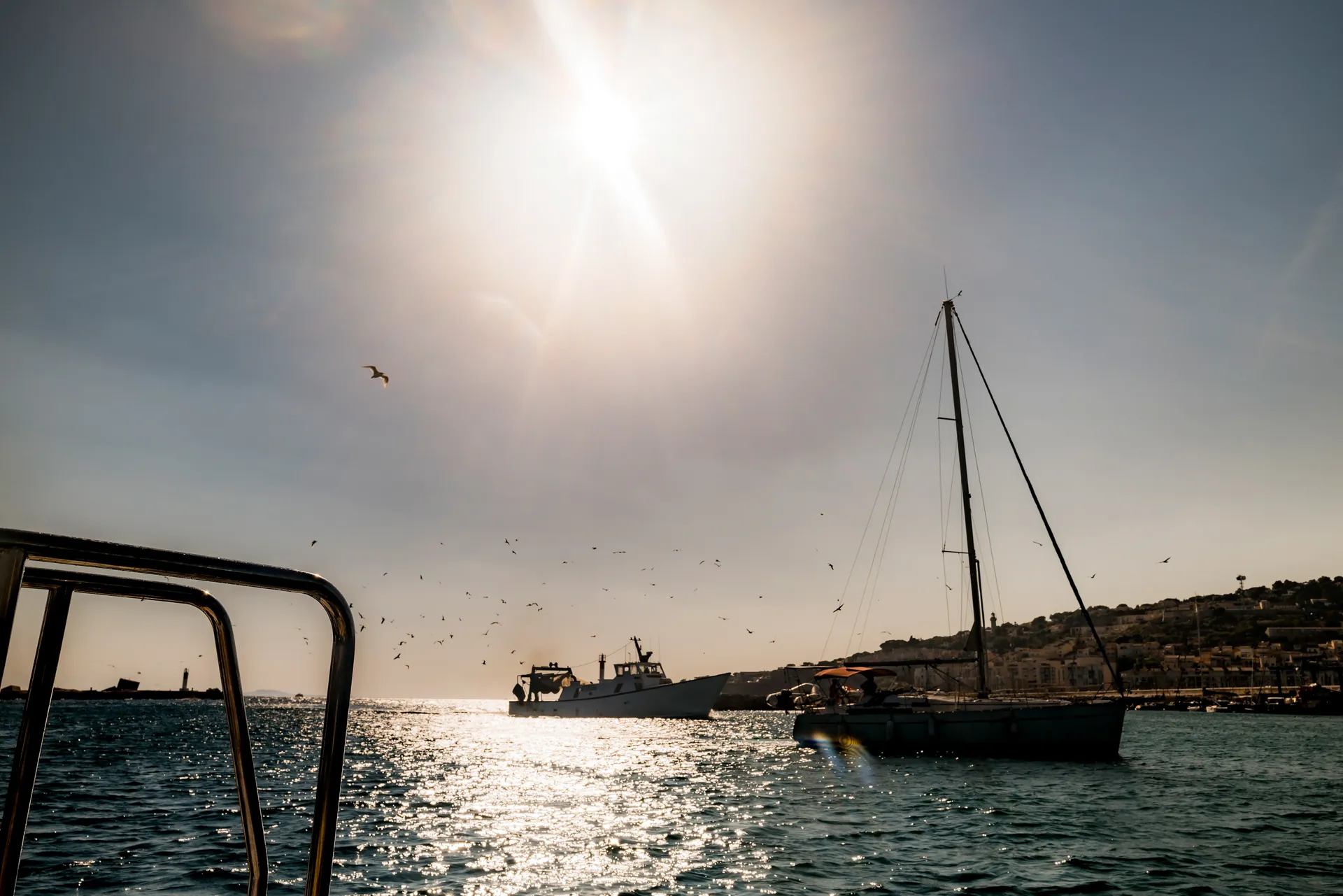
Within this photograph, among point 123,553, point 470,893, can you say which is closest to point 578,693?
point 470,893

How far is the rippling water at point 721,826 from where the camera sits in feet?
42.1

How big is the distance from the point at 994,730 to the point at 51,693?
110 feet

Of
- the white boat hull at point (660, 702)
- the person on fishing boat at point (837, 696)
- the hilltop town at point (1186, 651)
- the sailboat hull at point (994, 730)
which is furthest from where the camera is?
the hilltop town at point (1186, 651)

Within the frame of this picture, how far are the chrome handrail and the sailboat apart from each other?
29492 millimetres

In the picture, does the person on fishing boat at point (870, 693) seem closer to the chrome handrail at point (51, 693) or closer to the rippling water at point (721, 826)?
the rippling water at point (721, 826)

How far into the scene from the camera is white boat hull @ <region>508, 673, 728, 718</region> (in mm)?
82188

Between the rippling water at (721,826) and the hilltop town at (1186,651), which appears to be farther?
the hilltop town at (1186,651)

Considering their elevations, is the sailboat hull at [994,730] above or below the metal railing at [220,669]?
below

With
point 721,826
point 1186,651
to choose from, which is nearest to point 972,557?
point 721,826

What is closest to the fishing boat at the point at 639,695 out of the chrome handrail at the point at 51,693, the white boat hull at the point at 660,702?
the white boat hull at the point at 660,702

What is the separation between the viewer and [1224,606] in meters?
188

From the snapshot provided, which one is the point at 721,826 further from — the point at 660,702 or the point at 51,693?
the point at 660,702

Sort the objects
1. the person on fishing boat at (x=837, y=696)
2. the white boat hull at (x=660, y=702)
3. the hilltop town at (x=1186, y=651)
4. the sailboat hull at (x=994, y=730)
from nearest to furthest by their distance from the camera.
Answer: the sailboat hull at (x=994, y=730) → the person on fishing boat at (x=837, y=696) → the white boat hull at (x=660, y=702) → the hilltop town at (x=1186, y=651)

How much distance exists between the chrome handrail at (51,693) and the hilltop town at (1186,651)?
335ft
